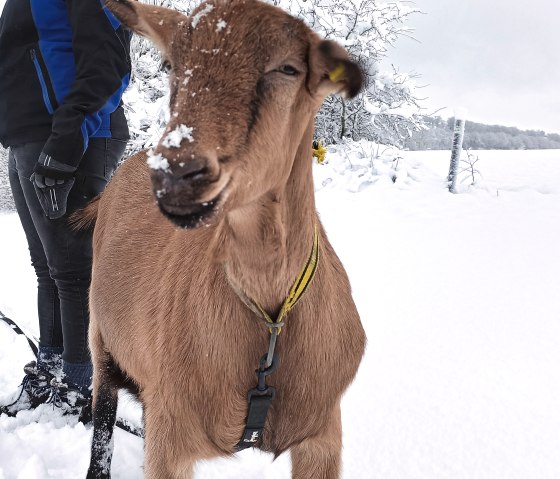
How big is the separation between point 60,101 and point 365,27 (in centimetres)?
1050

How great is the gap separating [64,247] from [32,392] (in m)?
0.94

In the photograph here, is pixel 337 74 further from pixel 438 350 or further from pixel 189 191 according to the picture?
pixel 438 350

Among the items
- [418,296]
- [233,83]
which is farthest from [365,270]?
[233,83]

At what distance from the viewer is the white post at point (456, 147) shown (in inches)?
275

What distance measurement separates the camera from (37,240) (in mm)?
2854

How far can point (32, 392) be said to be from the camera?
2.89 meters

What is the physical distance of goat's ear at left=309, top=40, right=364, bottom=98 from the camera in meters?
1.30

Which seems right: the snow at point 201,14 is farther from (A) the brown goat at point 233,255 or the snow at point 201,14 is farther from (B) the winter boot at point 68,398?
(B) the winter boot at point 68,398

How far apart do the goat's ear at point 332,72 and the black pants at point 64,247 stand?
5.11 ft

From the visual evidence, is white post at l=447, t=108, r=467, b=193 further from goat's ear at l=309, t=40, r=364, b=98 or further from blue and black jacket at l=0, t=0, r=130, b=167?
goat's ear at l=309, t=40, r=364, b=98

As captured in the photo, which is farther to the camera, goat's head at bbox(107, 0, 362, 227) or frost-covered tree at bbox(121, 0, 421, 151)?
frost-covered tree at bbox(121, 0, 421, 151)

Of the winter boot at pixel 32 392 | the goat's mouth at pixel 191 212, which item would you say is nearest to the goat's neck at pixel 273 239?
the goat's mouth at pixel 191 212

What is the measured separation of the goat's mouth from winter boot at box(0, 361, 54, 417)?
85.6 inches

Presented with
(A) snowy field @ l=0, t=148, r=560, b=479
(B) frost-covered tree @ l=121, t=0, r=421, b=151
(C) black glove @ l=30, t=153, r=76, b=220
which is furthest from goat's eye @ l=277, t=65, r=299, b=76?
(B) frost-covered tree @ l=121, t=0, r=421, b=151
